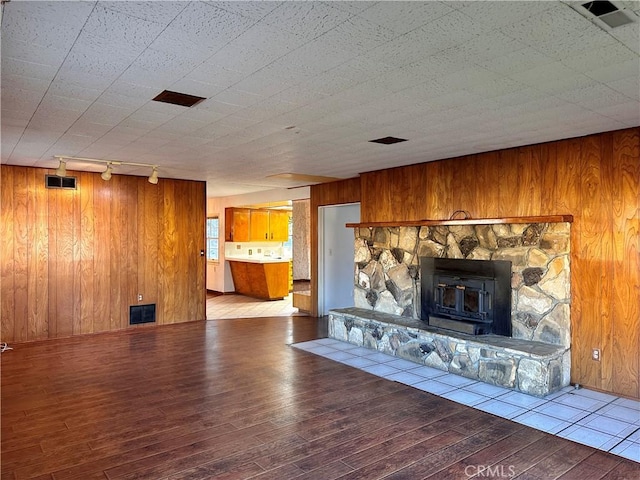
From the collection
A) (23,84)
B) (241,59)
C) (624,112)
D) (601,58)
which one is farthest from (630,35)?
(23,84)

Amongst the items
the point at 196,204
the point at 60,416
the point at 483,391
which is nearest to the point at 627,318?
Answer: the point at 483,391

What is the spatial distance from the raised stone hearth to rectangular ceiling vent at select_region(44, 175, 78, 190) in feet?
14.1

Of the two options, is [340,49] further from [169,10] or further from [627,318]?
[627,318]

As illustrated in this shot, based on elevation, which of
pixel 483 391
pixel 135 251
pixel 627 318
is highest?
pixel 135 251

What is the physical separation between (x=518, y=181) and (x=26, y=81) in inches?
167

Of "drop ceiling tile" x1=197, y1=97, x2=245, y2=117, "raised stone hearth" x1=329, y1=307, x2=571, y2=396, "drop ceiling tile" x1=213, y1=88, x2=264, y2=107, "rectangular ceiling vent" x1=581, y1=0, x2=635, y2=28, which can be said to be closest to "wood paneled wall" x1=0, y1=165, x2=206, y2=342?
"raised stone hearth" x1=329, y1=307, x2=571, y2=396

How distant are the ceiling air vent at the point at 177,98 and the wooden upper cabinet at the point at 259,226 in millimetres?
7661

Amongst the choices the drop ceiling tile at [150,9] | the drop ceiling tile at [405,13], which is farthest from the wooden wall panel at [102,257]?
the drop ceiling tile at [405,13]

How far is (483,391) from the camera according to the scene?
155 inches

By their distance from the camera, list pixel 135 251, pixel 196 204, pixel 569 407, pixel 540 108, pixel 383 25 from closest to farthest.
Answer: pixel 383 25 < pixel 540 108 < pixel 569 407 < pixel 135 251 < pixel 196 204

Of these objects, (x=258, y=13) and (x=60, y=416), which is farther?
(x=60, y=416)

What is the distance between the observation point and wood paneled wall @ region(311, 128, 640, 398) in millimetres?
3742

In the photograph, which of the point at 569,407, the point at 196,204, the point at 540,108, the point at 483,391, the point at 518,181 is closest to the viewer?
the point at 540,108

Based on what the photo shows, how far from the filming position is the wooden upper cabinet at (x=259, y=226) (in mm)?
10758
